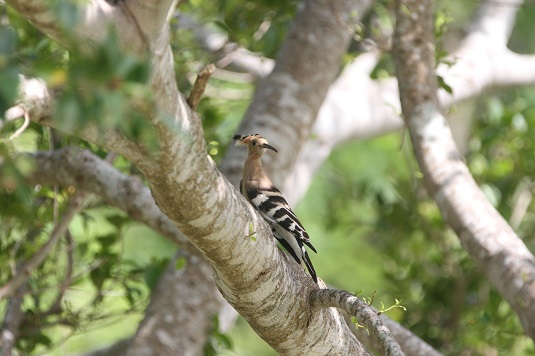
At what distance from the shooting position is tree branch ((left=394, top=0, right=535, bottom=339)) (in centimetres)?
339

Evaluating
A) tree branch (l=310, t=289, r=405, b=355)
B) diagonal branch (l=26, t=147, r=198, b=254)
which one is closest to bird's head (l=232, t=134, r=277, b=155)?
diagonal branch (l=26, t=147, r=198, b=254)

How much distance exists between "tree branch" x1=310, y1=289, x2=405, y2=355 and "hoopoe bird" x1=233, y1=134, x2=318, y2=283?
40 cm

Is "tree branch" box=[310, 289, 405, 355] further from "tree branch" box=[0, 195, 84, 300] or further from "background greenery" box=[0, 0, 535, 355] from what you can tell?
"tree branch" box=[0, 195, 84, 300]

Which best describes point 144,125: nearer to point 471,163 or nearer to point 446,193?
point 446,193

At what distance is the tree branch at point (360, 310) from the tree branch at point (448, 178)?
0.97 m

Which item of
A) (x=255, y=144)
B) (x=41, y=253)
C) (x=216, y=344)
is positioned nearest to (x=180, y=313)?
(x=216, y=344)

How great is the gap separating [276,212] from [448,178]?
81 centimetres

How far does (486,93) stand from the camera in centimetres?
659

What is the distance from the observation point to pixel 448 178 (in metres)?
3.78

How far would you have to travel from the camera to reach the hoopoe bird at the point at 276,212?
11.2 feet

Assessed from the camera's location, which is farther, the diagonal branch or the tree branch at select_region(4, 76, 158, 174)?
the diagonal branch

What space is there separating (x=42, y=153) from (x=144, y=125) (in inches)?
110

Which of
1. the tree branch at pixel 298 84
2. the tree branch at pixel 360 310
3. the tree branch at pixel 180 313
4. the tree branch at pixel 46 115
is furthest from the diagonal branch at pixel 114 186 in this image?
the tree branch at pixel 360 310

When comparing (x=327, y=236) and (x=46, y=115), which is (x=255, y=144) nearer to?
(x=46, y=115)
